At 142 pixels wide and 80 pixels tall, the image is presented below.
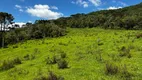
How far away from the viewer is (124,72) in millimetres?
15531

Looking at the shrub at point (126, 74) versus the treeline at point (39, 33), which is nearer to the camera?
the shrub at point (126, 74)

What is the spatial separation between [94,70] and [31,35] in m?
71.5

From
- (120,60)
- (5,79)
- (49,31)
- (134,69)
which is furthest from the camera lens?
(49,31)

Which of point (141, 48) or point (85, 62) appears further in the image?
point (141, 48)

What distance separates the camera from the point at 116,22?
99.7 metres

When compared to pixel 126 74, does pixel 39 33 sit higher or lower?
higher

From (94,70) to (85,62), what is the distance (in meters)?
3.52

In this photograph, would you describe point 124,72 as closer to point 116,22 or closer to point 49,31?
point 49,31

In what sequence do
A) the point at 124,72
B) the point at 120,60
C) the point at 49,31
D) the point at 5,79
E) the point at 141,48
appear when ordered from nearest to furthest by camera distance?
the point at 124,72 → the point at 5,79 → the point at 120,60 → the point at 141,48 → the point at 49,31

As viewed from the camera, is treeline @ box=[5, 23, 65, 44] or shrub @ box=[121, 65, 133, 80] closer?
shrub @ box=[121, 65, 133, 80]

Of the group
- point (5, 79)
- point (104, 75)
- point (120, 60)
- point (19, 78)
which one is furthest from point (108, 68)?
point (5, 79)

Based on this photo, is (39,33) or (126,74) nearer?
(126,74)

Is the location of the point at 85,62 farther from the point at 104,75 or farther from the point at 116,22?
the point at 116,22

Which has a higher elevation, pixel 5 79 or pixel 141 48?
pixel 141 48
